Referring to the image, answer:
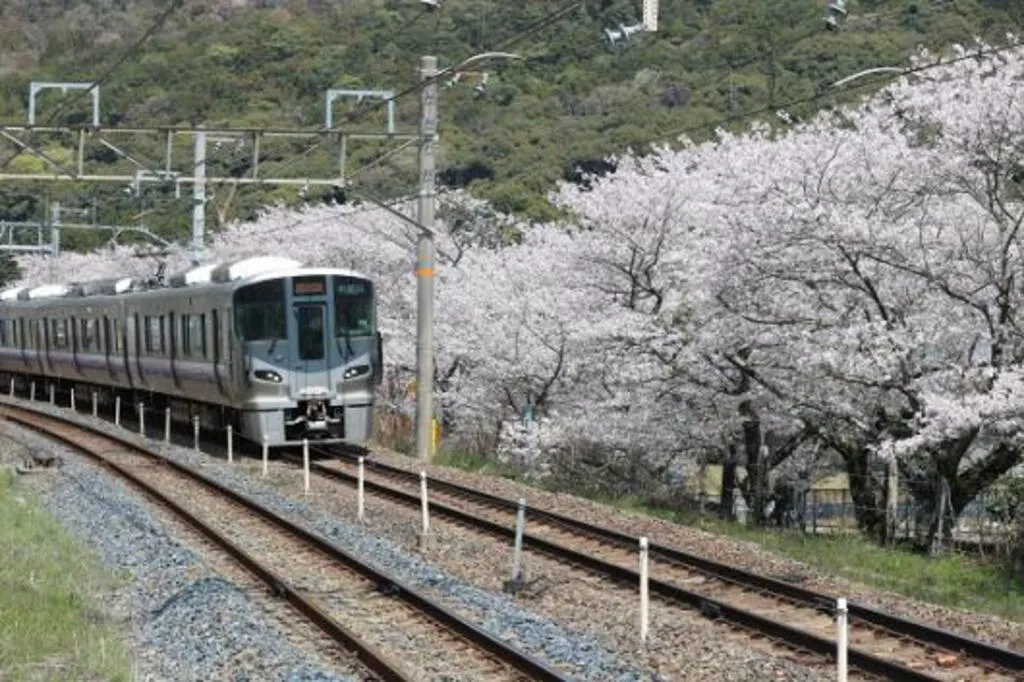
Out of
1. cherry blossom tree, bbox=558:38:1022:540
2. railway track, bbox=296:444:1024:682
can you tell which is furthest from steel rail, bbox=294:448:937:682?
cherry blossom tree, bbox=558:38:1022:540

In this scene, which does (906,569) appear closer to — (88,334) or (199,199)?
(199,199)

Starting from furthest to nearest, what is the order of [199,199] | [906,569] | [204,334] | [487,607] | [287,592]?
[199,199], [204,334], [906,569], [287,592], [487,607]

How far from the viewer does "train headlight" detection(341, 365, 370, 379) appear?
23.5 metres

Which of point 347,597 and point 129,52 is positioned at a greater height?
point 129,52

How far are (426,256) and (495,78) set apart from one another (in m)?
83.2

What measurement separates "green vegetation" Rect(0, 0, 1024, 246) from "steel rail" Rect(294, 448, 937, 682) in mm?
40426

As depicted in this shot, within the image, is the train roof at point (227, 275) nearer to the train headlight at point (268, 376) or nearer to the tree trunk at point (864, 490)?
the train headlight at point (268, 376)

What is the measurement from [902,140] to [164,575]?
10918mm

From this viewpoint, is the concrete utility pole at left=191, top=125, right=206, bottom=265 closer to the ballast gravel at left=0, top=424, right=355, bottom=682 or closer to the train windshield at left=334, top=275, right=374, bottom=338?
the train windshield at left=334, top=275, right=374, bottom=338

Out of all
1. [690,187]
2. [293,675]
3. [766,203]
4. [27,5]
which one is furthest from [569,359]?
[27,5]

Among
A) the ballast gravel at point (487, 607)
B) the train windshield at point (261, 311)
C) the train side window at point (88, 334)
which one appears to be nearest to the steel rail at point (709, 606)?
the ballast gravel at point (487, 607)

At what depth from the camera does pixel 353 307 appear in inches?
933

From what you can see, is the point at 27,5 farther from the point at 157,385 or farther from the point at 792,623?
the point at 792,623

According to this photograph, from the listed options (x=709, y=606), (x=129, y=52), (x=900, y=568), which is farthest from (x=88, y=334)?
(x=709, y=606)
